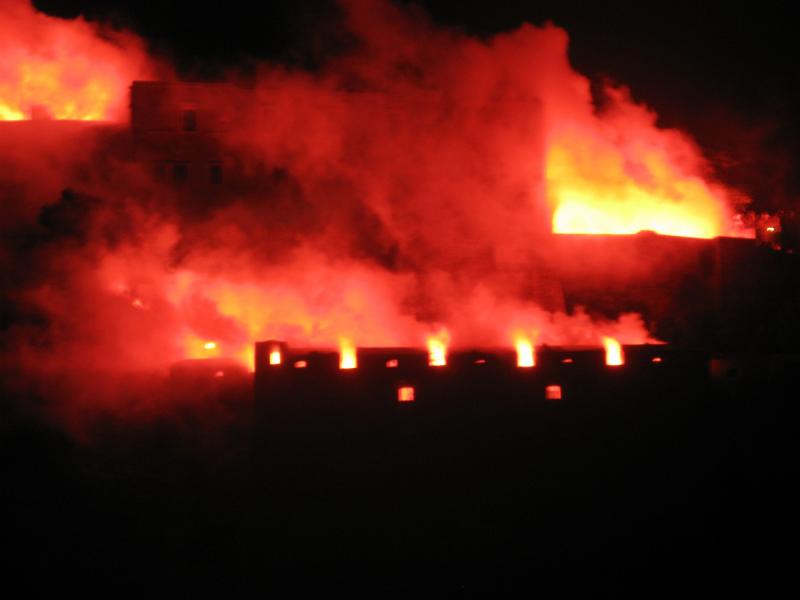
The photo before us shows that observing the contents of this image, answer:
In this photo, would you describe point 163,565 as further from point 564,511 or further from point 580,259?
point 580,259

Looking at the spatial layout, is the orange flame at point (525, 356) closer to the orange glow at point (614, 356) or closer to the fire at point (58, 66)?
the orange glow at point (614, 356)

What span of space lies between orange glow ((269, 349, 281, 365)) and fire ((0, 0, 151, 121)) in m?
10.8

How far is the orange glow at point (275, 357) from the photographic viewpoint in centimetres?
1258

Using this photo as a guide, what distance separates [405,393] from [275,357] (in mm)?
2079

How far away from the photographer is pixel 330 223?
56.2ft

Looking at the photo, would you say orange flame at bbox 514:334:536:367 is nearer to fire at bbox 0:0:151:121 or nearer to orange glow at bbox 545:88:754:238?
orange glow at bbox 545:88:754:238

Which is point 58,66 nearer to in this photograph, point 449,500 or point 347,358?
point 347,358

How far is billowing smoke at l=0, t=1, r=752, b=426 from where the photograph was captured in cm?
1578

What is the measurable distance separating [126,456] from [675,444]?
9060 millimetres

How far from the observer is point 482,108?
17125 millimetres

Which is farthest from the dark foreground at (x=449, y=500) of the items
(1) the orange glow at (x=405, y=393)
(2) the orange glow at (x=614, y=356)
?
(2) the orange glow at (x=614, y=356)

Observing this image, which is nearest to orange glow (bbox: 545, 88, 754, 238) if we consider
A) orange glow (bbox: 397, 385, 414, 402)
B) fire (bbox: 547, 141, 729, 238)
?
fire (bbox: 547, 141, 729, 238)

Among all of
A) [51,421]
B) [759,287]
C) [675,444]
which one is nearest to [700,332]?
[759,287]

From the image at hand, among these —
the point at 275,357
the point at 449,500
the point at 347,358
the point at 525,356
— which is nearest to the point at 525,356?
the point at 525,356
